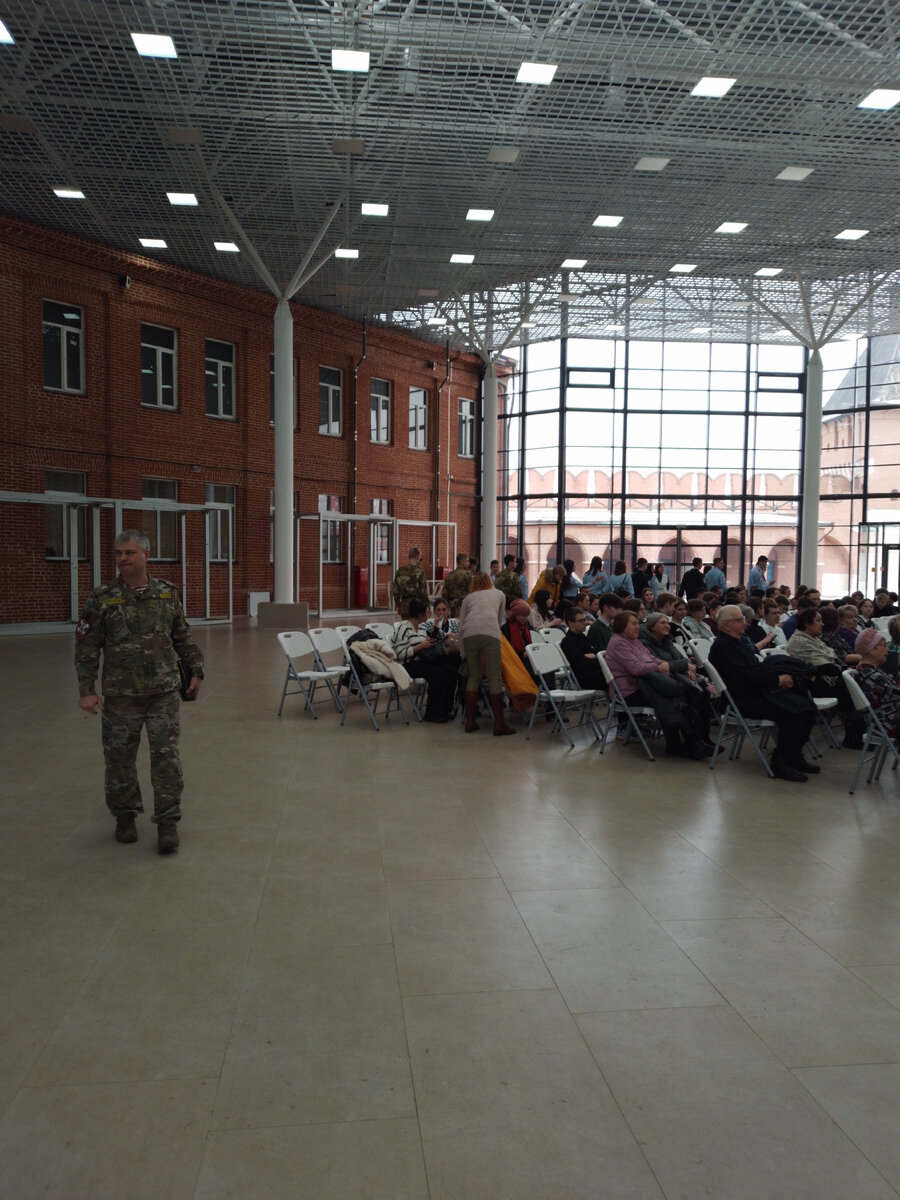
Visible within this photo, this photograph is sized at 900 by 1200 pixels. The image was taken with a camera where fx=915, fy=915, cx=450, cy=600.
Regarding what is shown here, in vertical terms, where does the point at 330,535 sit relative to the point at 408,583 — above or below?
above

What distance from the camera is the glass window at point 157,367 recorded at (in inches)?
810

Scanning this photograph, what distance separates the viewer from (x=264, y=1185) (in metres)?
2.38

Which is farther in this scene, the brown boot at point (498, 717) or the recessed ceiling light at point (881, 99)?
the recessed ceiling light at point (881, 99)

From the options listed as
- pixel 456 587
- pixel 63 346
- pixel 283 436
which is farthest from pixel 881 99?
pixel 63 346

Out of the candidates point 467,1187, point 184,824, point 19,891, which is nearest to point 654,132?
point 184,824

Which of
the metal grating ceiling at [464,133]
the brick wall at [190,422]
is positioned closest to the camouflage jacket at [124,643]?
the metal grating ceiling at [464,133]

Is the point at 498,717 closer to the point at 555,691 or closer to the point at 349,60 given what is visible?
the point at 555,691

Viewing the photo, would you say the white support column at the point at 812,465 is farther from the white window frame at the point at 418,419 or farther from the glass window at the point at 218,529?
the glass window at the point at 218,529

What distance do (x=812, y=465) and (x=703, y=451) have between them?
5577 mm

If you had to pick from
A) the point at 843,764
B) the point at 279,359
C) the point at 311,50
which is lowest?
the point at 843,764

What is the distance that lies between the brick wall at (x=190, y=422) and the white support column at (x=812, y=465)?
11325 mm

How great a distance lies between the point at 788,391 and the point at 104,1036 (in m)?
29.0

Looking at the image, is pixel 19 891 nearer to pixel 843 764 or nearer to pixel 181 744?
pixel 181 744

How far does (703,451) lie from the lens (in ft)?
92.4
